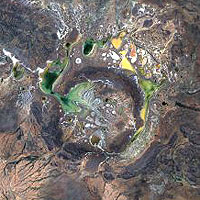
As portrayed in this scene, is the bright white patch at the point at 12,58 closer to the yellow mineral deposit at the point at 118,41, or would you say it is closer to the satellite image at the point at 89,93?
the satellite image at the point at 89,93

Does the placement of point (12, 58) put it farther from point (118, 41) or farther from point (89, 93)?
point (118, 41)

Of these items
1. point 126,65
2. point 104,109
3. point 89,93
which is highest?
point 126,65

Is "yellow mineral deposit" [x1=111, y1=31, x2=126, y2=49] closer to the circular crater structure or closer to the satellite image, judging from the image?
the satellite image

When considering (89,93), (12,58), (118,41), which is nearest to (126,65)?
(118,41)

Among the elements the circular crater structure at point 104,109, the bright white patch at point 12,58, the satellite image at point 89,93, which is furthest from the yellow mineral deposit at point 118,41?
the bright white patch at point 12,58

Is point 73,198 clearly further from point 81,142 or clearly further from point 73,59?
point 73,59

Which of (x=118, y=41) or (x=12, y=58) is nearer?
(x=118, y=41)

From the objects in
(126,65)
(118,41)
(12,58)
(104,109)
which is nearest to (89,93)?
(104,109)

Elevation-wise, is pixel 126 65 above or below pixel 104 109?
above

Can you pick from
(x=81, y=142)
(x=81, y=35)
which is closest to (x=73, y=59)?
(x=81, y=35)
